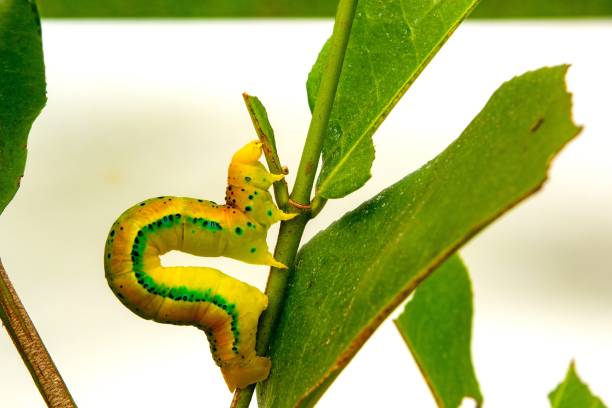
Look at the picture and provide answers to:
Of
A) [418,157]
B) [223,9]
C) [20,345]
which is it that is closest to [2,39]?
[20,345]

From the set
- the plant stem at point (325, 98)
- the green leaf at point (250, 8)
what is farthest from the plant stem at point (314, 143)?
the green leaf at point (250, 8)

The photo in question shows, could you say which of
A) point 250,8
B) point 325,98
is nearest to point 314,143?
point 325,98

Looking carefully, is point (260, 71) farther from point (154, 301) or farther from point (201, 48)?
point (154, 301)

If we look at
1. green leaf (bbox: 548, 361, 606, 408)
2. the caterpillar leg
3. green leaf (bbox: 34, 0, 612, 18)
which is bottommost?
green leaf (bbox: 548, 361, 606, 408)

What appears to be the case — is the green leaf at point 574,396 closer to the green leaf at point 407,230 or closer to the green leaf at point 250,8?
the green leaf at point 407,230

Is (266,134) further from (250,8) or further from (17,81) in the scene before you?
(250,8)

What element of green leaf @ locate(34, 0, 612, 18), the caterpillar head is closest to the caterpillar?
the caterpillar head

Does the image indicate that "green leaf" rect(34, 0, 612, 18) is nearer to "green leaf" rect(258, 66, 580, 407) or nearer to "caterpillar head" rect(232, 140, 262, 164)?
"caterpillar head" rect(232, 140, 262, 164)
